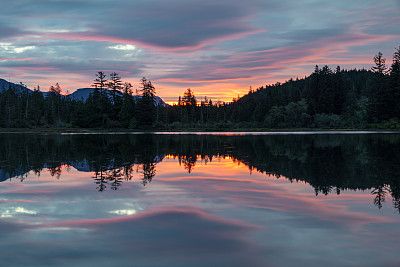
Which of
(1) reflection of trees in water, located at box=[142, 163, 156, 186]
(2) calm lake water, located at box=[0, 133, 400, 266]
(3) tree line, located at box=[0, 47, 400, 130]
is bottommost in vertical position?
(2) calm lake water, located at box=[0, 133, 400, 266]

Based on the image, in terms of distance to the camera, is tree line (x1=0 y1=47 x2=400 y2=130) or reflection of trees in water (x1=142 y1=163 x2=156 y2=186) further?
tree line (x1=0 y1=47 x2=400 y2=130)

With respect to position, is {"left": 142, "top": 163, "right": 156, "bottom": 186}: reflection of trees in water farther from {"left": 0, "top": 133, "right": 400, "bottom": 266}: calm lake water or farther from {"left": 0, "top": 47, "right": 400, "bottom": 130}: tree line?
{"left": 0, "top": 47, "right": 400, "bottom": 130}: tree line

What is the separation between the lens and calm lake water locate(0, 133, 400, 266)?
6.14m

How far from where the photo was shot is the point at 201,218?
8.44 meters

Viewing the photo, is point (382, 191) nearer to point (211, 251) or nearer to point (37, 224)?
point (211, 251)

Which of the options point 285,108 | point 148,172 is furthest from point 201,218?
point 285,108

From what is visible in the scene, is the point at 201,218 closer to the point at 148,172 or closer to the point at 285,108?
the point at 148,172

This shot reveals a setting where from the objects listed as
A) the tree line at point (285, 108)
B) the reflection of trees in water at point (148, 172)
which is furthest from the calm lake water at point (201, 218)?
the tree line at point (285, 108)

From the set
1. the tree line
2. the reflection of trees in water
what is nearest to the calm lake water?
the reflection of trees in water

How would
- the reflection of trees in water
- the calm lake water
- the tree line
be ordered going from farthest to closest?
the tree line < the reflection of trees in water < the calm lake water

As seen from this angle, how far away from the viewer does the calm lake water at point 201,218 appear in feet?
20.1

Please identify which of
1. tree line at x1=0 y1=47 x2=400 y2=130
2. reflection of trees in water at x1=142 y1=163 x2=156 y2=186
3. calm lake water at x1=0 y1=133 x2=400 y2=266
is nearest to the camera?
calm lake water at x1=0 y1=133 x2=400 y2=266

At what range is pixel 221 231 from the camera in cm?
744

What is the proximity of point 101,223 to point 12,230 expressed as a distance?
→ 195cm
